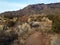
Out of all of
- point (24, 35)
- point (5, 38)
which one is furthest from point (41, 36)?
point (5, 38)

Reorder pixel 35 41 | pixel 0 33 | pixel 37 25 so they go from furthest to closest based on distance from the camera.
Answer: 1. pixel 37 25
2. pixel 0 33
3. pixel 35 41

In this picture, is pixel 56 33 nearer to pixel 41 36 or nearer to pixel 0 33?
pixel 41 36

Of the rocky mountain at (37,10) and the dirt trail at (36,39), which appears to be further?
the rocky mountain at (37,10)

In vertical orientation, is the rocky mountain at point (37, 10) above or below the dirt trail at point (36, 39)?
below

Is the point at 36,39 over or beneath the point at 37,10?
over

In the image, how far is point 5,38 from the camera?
30.5 meters

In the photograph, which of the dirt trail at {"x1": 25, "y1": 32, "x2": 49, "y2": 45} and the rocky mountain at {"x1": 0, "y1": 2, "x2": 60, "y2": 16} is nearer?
the dirt trail at {"x1": 25, "y1": 32, "x2": 49, "y2": 45}

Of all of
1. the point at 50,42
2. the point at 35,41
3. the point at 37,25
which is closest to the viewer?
the point at 50,42

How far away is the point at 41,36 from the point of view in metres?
29.9

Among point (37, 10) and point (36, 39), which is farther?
point (37, 10)

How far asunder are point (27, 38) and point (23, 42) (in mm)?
1077

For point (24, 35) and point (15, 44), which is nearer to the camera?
point (15, 44)

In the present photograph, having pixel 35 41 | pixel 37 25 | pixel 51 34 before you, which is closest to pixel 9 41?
pixel 35 41

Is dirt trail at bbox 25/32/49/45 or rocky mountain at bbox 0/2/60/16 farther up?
dirt trail at bbox 25/32/49/45
